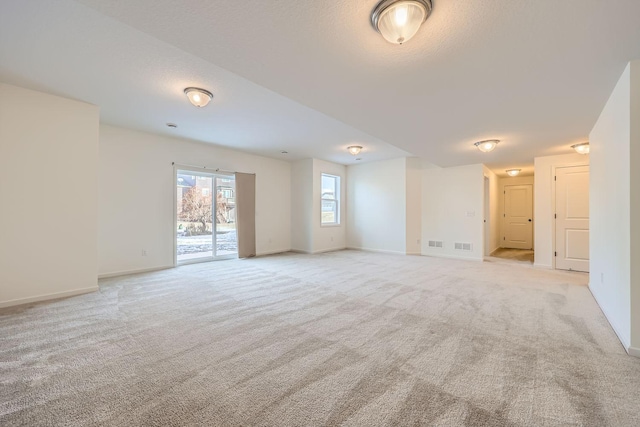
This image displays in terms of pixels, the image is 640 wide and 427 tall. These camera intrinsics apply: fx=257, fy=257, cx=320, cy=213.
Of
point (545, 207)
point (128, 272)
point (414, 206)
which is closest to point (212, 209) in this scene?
point (128, 272)

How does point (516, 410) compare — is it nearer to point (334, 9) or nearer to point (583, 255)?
point (334, 9)

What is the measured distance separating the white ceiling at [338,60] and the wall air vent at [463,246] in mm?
3118

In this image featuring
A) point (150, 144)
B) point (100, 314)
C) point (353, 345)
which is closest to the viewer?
point (353, 345)

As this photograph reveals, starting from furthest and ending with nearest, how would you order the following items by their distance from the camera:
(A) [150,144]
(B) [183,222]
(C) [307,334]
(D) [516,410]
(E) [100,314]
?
(B) [183,222] < (A) [150,144] < (E) [100,314] < (C) [307,334] < (D) [516,410]

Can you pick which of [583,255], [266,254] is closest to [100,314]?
[266,254]

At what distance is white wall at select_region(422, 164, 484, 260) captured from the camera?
631 centimetres

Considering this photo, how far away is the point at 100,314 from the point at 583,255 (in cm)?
789

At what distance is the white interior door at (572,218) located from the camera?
16.4 feet

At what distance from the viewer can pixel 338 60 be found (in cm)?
209

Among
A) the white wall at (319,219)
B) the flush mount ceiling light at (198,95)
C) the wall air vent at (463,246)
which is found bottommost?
the wall air vent at (463,246)

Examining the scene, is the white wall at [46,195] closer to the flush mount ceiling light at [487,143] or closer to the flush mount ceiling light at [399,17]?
the flush mount ceiling light at [399,17]

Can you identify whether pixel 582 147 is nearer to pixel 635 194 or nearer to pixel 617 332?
pixel 635 194

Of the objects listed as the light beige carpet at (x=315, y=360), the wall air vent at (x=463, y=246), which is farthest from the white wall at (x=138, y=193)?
the wall air vent at (x=463, y=246)

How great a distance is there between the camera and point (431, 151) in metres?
5.20
